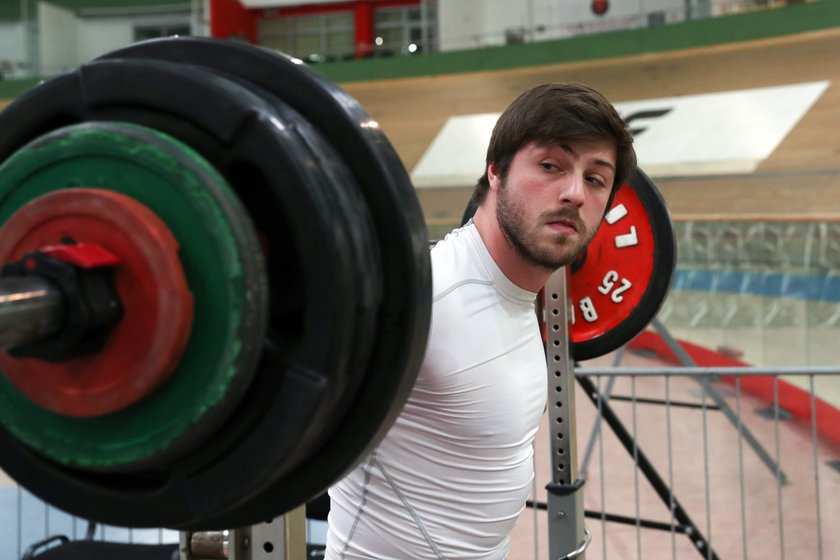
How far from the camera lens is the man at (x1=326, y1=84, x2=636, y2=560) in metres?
1.23

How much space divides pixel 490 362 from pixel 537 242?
19cm

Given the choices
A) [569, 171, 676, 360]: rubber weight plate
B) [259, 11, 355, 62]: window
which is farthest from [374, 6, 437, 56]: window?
[569, 171, 676, 360]: rubber weight plate

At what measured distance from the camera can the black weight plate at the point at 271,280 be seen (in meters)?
0.67

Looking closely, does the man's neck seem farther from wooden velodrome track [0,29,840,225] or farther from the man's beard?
wooden velodrome track [0,29,840,225]

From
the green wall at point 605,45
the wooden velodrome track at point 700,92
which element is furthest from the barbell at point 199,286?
the green wall at point 605,45

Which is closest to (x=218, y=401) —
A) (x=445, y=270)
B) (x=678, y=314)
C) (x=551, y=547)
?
(x=445, y=270)

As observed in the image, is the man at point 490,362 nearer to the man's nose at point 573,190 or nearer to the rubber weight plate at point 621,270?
the man's nose at point 573,190

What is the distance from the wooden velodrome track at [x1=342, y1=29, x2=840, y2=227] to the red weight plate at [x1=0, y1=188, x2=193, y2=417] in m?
7.08

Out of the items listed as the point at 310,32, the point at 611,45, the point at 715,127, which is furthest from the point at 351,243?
the point at 310,32

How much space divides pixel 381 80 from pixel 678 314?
8347 mm

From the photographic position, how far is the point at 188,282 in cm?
64

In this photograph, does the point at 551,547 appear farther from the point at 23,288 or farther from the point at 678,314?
the point at 678,314

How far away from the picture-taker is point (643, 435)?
4.71 m

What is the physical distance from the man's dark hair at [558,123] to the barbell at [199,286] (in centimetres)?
58
